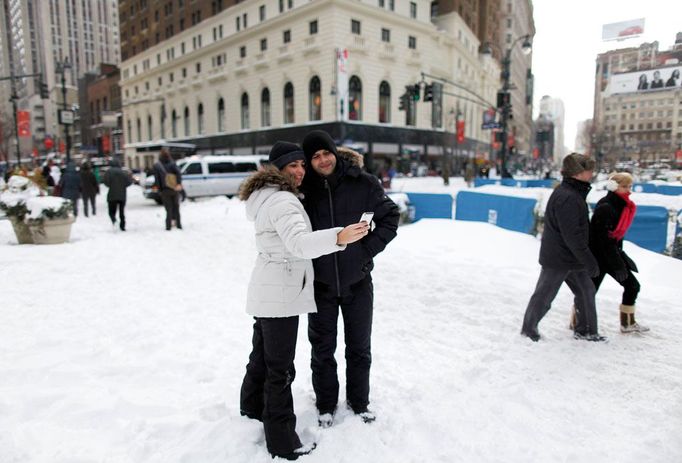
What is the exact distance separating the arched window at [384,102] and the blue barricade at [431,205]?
3035 cm

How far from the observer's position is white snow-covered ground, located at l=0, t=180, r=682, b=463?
2.87 meters

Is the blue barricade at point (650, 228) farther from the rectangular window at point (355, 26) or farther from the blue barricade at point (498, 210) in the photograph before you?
the rectangular window at point (355, 26)

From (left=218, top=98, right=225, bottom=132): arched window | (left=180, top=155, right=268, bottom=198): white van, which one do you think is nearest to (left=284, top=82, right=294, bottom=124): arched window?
(left=218, top=98, right=225, bottom=132): arched window

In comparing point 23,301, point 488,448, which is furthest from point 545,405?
point 23,301

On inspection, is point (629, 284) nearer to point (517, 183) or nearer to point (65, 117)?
point (517, 183)

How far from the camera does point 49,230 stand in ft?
30.9

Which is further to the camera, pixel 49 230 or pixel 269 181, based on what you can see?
pixel 49 230

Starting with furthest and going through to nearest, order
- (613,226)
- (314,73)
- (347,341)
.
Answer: (314,73)
(613,226)
(347,341)

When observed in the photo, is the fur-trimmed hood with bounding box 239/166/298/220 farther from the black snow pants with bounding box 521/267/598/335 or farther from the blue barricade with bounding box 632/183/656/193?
the blue barricade with bounding box 632/183/656/193

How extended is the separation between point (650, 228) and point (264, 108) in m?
40.5

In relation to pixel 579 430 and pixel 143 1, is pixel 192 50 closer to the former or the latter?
pixel 143 1

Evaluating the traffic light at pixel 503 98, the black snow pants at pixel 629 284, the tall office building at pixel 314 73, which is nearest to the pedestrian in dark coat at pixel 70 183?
the black snow pants at pixel 629 284

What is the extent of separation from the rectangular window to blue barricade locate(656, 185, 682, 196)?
1177 inches

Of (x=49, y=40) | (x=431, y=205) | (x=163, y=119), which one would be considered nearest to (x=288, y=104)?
(x=163, y=119)
